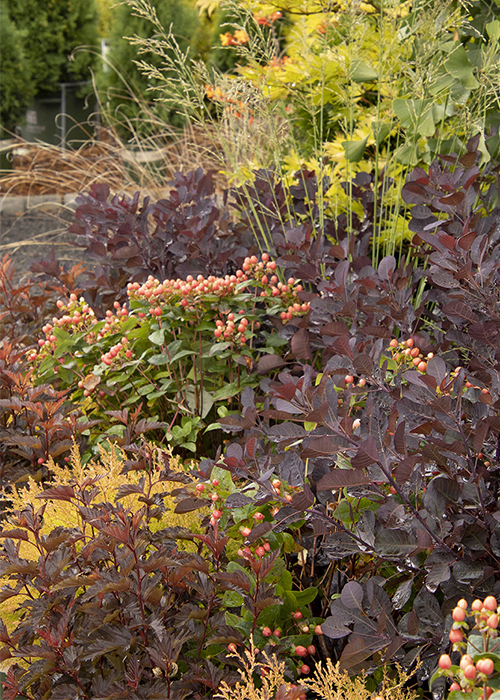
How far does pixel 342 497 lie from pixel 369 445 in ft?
1.32

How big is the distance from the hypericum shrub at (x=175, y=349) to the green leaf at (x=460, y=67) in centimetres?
82

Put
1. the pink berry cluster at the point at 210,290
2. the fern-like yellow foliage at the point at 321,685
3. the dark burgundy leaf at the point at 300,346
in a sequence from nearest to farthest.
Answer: the fern-like yellow foliage at the point at 321,685 → the dark burgundy leaf at the point at 300,346 → the pink berry cluster at the point at 210,290

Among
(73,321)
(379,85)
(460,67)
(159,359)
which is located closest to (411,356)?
(159,359)

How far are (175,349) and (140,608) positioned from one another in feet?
2.80

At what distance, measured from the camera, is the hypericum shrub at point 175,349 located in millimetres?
1658

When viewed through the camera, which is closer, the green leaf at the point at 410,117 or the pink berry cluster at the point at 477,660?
the pink berry cluster at the point at 477,660

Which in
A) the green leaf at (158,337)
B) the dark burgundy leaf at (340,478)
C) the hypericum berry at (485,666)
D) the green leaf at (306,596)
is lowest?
the green leaf at (306,596)

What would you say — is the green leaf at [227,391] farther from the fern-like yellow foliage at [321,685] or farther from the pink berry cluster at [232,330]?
the fern-like yellow foliage at [321,685]

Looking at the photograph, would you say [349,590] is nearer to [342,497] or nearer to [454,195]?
[342,497]

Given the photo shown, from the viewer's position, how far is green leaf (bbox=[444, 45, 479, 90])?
75.0 inches

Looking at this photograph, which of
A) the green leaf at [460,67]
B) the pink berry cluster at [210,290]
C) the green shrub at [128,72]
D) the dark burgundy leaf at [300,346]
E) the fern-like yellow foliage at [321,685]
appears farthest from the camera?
the green shrub at [128,72]

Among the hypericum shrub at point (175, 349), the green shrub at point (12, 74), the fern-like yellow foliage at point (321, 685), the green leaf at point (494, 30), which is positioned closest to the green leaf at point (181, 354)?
the hypericum shrub at point (175, 349)

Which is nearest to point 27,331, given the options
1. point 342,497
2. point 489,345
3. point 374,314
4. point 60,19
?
point 374,314

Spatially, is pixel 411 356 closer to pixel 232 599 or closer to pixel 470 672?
pixel 232 599
